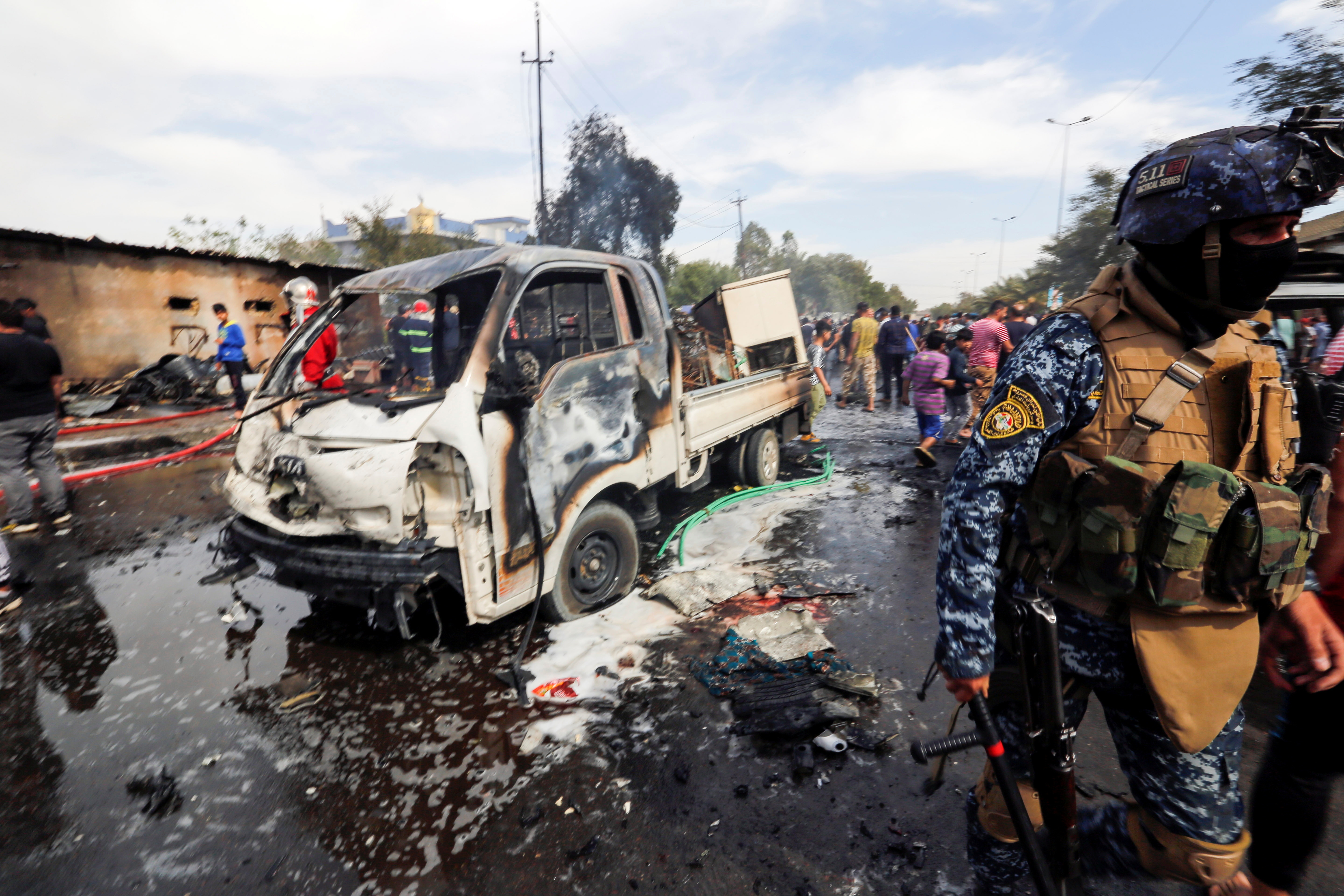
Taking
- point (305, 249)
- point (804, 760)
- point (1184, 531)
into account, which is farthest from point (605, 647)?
point (305, 249)

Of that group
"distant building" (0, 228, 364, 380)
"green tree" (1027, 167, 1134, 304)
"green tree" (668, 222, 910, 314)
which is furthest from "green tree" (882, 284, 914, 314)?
"distant building" (0, 228, 364, 380)

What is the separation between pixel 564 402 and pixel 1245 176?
107 inches

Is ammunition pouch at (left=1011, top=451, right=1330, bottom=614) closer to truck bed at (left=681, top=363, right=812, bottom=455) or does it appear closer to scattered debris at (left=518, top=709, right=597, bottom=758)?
scattered debris at (left=518, top=709, right=597, bottom=758)

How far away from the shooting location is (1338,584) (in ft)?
5.27

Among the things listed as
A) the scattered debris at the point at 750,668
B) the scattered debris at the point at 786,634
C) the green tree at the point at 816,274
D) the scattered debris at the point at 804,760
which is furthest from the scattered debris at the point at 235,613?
the green tree at the point at 816,274

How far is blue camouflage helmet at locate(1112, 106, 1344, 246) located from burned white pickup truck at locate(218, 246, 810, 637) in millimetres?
2386

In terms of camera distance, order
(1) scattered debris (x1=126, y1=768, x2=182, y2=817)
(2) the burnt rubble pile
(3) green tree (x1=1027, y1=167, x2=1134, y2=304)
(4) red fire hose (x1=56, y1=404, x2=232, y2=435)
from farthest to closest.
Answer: (3) green tree (x1=1027, y1=167, x2=1134, y2=304)
(4) red fire hose (x1=56, y1=404, x2=232, y2=435)
(2) the burnt rubble pile
(1) scattered debris (x1=126, y1=768, x2=182, y2=817)

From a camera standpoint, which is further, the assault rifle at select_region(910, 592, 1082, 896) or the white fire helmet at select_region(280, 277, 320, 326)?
the white fire helmet at select_region(280, 277, 320, 326)

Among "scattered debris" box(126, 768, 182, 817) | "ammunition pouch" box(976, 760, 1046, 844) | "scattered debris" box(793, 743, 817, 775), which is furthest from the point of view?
"scattered debris" box(793, 743, 817, 775)

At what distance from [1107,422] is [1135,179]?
0.65m

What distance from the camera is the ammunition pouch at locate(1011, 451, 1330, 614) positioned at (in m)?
1.36

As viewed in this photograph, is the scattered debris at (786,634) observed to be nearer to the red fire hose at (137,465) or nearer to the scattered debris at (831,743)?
the scattered debris at (831,743)

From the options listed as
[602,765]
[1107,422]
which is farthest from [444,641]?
[1107,422]

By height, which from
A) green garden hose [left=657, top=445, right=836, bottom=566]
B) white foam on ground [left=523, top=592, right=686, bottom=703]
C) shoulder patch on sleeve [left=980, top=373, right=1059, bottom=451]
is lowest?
white foam on ground [left=523, top=592, right=686, bottom=703]
